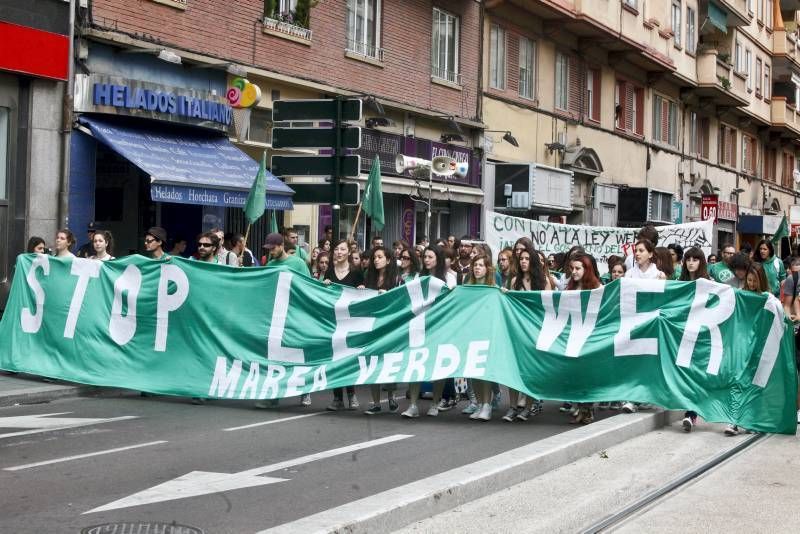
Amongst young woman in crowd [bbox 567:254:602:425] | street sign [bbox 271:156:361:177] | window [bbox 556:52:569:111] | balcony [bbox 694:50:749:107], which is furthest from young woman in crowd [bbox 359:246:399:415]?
balcony [bbox 694:50:749:107]

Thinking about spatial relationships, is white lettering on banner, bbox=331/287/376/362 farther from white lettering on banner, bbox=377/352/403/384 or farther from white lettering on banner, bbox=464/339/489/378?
white lettering on banner, bbox=464/339/489/378

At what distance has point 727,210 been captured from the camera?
4644cm

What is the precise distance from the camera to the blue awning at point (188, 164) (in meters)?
17.3

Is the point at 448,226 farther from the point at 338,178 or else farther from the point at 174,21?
the point at 338,178

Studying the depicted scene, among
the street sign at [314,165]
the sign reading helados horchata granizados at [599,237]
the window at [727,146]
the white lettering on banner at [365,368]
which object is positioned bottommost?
the white lettering on banner at [365,368]

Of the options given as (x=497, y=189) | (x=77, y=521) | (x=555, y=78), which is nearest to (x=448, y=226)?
(x=497, y=189)

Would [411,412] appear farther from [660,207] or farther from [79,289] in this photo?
[660,207]

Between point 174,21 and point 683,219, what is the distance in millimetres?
25665

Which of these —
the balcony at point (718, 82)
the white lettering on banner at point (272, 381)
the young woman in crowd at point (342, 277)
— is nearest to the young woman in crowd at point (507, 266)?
the young woman in crowd at point (342, 277)

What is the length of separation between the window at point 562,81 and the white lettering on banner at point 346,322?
20.6 metres

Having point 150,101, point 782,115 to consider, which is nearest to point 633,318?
point 150,101

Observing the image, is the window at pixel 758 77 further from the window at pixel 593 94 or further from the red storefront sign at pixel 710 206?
the red storefront sign at pixel 710 206

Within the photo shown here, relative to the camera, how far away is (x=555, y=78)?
31.6 m

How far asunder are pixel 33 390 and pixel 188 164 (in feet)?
21.0
